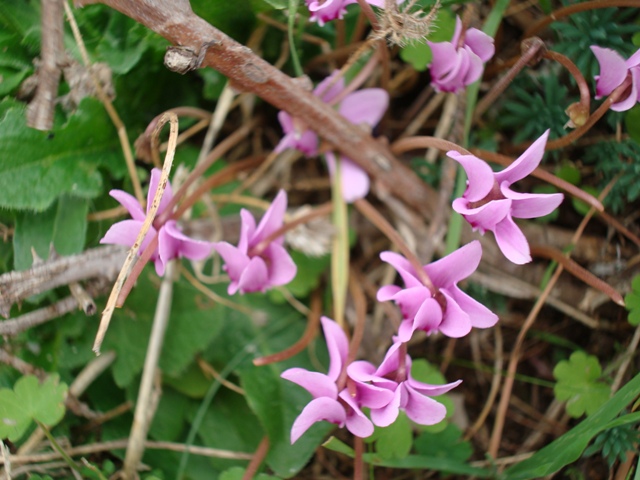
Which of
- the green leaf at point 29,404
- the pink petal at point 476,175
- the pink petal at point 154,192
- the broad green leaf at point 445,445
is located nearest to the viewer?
the pink petal at point 476,175

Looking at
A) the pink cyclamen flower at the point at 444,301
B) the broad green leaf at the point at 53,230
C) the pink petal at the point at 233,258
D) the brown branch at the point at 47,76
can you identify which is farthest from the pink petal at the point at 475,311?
the brown branch at the point at 47,76

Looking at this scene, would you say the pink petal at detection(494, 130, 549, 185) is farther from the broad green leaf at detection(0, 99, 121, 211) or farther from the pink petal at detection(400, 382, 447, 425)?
the broad green leaf at detection(0, 99, 121, 211)

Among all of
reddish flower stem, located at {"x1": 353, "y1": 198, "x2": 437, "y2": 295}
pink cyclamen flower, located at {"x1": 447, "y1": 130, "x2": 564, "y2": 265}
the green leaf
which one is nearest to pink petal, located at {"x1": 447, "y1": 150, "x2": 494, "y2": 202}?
pink cyclamen flower, located at {"x1": 447, "y1": 130, "x2": 564, "y2": 265}

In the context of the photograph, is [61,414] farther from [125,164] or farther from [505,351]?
[505,351]

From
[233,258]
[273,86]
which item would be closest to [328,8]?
[273,86]

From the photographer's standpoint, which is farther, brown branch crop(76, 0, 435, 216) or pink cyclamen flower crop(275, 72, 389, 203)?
pink cyclamen flower crop(275, 72, 389, 203)

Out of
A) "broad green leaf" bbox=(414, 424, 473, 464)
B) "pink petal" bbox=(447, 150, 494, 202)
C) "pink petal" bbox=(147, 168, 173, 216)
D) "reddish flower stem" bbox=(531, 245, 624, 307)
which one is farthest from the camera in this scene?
"broad green leaf" bbox=(414, 424, 473, 464)

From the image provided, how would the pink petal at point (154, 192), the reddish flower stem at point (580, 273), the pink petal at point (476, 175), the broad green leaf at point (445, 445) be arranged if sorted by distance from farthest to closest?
the broad green leaf at point (445, 445) < the reddish flower stem at point (580, 273) < the pink petal at point (154, 192) < the pink petal at point (476, 175)

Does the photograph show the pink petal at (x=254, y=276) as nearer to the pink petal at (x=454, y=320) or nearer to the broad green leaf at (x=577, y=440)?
the pink petal at (x=454, y=320)
